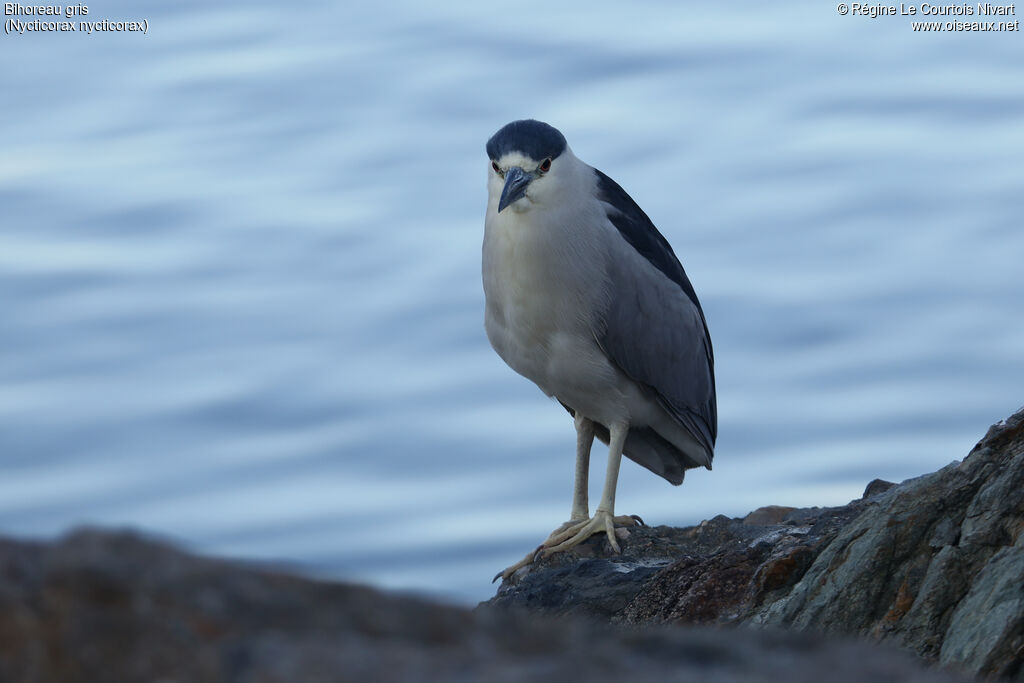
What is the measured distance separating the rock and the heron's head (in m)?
4.73

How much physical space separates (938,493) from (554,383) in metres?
2.79

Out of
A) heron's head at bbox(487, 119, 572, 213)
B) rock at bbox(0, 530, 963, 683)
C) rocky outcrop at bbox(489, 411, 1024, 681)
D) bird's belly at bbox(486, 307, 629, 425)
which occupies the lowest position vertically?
rock at bbox(0, 530, 963, 683)

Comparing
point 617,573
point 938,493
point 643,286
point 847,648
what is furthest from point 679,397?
point 847,648

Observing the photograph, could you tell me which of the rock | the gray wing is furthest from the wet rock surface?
the gray wing

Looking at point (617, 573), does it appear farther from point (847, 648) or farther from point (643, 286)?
point (847, 648)

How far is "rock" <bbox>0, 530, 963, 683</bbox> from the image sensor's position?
189cm

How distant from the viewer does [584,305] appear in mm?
7219

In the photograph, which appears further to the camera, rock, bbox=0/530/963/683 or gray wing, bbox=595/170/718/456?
gray wing, bbox=595/170/718/456

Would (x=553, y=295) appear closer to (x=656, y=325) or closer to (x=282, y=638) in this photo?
(x=656, y=325)

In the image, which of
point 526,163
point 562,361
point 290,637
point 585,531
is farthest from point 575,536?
point 290,637

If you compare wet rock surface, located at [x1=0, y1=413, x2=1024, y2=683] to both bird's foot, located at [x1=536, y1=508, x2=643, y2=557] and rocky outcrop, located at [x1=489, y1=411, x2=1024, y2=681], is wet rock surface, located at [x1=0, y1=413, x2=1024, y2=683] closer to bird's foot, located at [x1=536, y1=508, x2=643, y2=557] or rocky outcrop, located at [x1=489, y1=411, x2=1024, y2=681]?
rocky outcrop, located at [x1=489, y1=411, x2=1024, y2=681]

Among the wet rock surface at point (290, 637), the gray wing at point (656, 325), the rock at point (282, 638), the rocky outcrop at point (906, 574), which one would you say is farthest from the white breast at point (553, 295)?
the rock at point (282, 638)

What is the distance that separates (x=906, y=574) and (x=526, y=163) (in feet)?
9.85

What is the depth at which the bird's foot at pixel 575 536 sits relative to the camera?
287 inches
